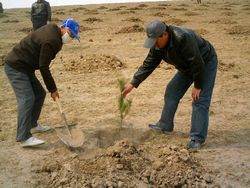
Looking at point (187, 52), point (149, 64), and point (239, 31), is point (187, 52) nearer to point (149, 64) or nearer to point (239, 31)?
point (149, 64)

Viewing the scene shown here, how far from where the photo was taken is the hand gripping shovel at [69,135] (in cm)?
458

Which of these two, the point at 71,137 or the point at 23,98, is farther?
the point at 71,137

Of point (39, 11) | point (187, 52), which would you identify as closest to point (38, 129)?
point (187, 52)

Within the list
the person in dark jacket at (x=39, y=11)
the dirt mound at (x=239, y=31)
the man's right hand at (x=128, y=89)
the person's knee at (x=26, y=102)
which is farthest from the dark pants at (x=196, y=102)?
the dirt mound at (x=239, y=31)

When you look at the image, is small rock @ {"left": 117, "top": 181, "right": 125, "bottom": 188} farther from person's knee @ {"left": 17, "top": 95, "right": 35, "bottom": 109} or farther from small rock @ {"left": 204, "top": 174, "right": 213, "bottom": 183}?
person's knee @ {"left": 17, "top": 95, "right": 35, "bottom": 109}

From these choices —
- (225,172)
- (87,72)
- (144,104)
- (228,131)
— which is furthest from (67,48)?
(225,172)

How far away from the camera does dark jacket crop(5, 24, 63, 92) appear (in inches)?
164

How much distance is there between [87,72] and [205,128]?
4.33 meters

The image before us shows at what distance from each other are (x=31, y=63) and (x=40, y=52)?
36cm

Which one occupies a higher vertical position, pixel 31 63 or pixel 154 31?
pixel 154 31

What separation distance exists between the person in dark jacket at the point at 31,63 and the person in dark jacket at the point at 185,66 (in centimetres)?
101

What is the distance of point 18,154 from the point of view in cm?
459

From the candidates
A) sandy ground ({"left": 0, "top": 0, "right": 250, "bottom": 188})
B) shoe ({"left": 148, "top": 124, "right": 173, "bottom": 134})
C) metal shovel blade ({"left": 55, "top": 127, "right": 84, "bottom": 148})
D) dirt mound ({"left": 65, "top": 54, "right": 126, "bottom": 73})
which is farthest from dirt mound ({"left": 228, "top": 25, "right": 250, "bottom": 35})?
metal shovel blade ({"left": 55, "top": 127, "right": 84, "bottom": 148})

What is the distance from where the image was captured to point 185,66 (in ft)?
13.7
